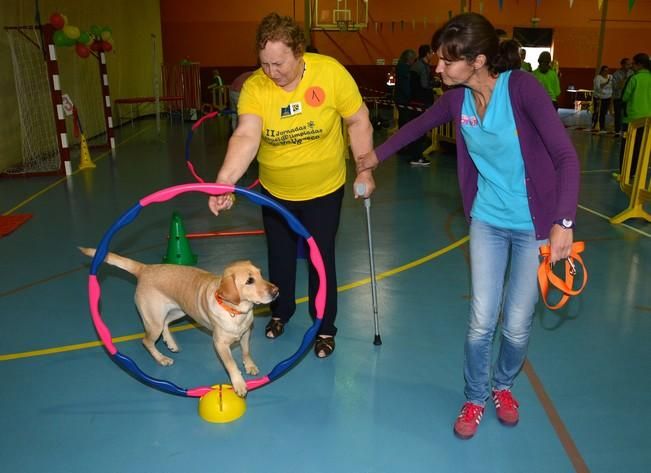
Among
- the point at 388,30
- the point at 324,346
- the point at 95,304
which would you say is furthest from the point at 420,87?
the point at 388,30

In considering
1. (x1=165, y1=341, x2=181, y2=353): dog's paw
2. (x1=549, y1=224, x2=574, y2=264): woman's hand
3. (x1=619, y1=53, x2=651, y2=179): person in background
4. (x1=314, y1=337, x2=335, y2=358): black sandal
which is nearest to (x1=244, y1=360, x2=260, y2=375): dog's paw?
(x1=314, y1=337, x2=335, y2=358): black sandal

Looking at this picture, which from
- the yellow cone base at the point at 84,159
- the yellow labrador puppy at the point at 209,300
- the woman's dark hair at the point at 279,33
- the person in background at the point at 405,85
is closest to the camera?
the woman's dark hair at the point at 279,33

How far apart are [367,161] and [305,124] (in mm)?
439

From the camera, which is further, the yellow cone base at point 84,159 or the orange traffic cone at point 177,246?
the yellow cone base at point 84,159

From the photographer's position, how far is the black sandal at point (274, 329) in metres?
4.33

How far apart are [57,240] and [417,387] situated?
4850mm

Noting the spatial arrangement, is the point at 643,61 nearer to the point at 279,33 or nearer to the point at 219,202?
the point at 279,33

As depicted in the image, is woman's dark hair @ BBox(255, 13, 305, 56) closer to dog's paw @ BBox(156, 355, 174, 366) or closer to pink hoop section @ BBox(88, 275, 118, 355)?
pink hoop section @ BBox(88, 275, 118, 355)

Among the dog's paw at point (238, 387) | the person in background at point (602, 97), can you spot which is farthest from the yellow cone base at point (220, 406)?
the person in background at point (602, 97)

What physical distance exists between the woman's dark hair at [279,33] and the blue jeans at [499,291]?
1399 millimetres

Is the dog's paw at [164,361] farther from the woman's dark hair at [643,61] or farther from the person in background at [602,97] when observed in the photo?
the person in background at [602,97]

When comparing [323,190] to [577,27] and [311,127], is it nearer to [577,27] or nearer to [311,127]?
[311,127]

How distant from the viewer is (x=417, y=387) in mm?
3631

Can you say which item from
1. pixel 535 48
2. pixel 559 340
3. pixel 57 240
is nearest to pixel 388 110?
pixel 535 48
